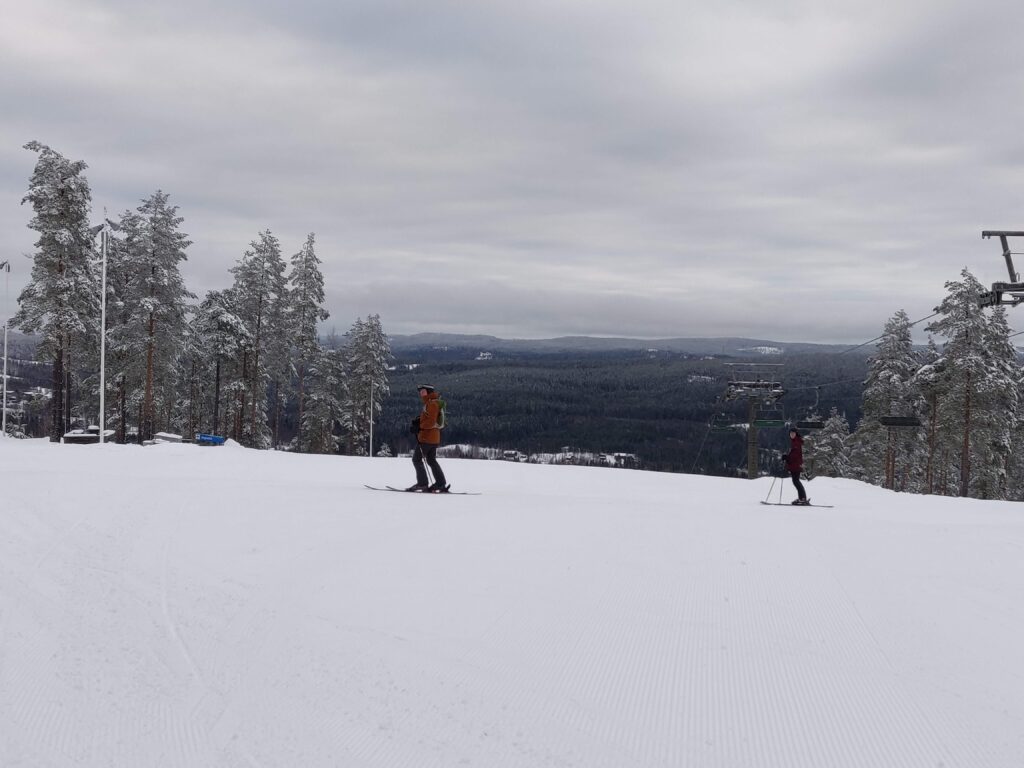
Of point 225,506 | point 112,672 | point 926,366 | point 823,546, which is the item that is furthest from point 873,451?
point 112,672

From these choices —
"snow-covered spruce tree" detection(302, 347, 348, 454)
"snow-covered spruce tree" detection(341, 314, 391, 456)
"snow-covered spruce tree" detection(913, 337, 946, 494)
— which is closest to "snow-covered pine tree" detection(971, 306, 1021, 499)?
"snow-covered spruce tree" detection(913, 337, 946, 494)

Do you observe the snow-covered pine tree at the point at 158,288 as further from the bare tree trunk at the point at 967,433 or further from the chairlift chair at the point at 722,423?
the bare tree trunk at the point at 967,433

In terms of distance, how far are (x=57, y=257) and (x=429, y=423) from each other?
27.6 metres

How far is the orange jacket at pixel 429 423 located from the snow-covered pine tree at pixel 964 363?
110 ft

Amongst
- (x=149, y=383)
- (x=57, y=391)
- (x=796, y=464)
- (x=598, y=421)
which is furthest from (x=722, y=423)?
(x=598, y=421)

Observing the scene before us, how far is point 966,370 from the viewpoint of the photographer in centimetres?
3638

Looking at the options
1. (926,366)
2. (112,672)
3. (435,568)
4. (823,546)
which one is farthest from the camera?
(926,366)

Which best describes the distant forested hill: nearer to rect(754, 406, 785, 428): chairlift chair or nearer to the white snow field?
rect(754, 406, 785, 428): chairlift chair

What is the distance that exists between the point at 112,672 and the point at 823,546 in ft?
27.6

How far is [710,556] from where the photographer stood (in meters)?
8.75

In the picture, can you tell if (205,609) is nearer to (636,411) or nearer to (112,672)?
(112,672)

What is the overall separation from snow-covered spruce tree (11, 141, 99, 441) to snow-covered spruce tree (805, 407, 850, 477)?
48630 millimetres

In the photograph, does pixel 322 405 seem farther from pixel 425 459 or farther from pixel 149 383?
pixel 425 459

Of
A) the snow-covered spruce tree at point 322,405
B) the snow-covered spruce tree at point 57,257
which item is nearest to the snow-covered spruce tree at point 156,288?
the snow-covered spruce tree at point 57,257
